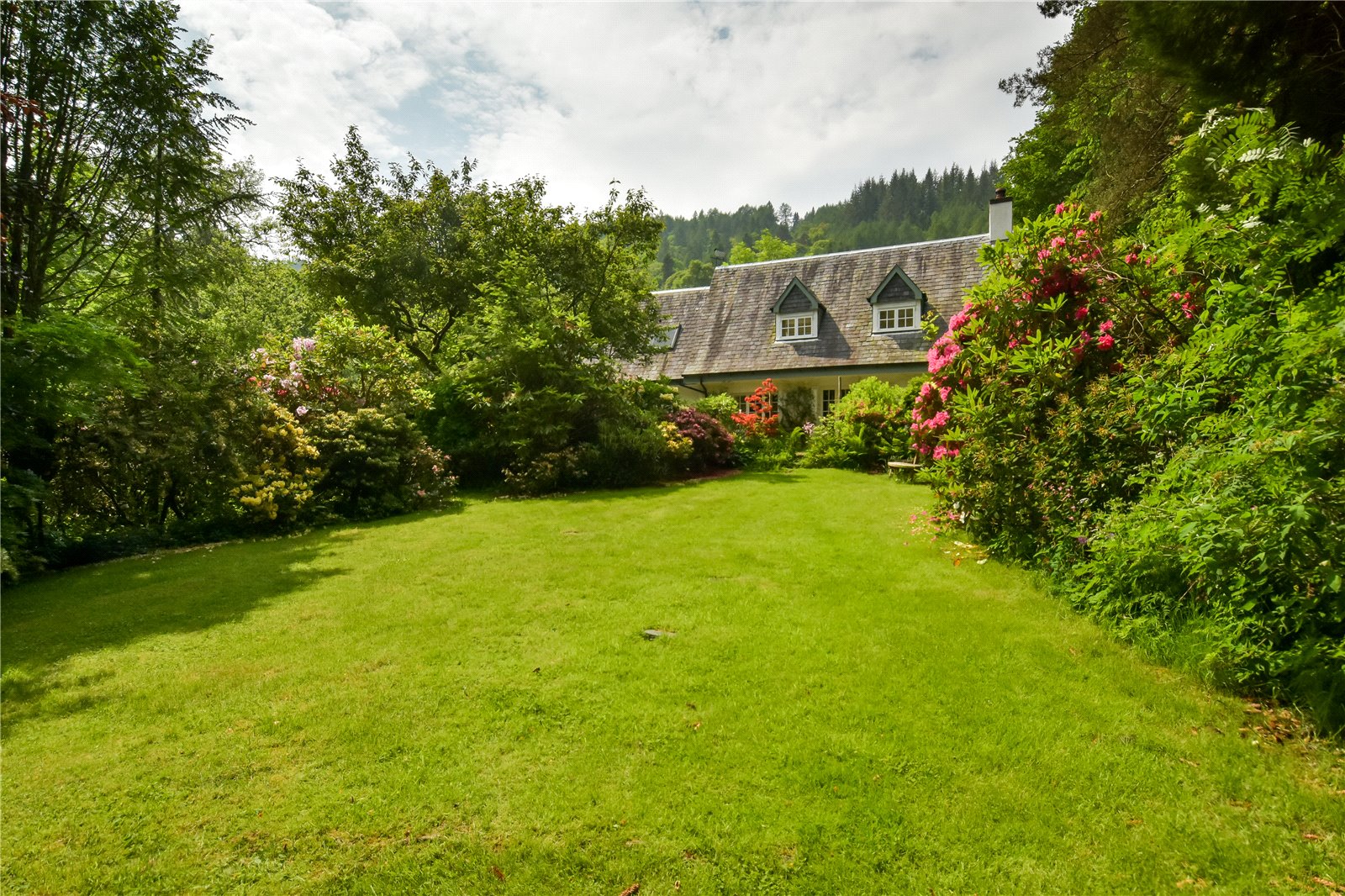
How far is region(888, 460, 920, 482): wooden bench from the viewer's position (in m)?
12.7

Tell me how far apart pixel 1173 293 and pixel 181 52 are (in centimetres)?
1390

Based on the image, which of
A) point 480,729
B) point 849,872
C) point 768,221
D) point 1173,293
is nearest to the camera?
point 849,872

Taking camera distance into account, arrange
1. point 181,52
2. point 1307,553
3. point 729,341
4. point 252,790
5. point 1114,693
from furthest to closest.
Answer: point 729,341
point 181,52
point 1114,693
point 1307,553
point 252,790

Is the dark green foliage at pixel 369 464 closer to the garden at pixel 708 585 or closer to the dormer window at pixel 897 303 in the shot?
the garden at pixel 708 585

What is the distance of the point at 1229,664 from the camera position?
3773 mm

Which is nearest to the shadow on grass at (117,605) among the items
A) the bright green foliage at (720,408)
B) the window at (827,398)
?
the bright green foliage at (720,408)

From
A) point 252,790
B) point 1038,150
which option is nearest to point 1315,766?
point 252,790

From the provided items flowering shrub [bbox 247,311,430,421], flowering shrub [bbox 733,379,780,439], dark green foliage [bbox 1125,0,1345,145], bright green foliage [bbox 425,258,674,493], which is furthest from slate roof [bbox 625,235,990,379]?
dark green foliage [bbox 1125,0,1345,145]

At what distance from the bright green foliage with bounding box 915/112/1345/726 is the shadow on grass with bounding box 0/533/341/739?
7.29 metres

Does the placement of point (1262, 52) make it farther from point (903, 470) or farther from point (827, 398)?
point (827, 398)

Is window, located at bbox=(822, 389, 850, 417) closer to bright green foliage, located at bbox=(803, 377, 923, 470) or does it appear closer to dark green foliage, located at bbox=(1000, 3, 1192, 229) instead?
bright green foliage, located at bbox=(803, 377, 923, 470)

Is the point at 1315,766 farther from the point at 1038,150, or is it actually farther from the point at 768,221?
the point at 768,221

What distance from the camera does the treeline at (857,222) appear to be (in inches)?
3792

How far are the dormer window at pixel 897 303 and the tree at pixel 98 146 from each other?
18.2 metres
